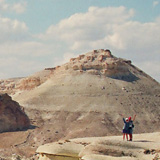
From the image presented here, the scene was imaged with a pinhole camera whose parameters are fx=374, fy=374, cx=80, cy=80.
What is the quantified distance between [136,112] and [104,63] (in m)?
10.8

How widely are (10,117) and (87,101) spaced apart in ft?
39.3

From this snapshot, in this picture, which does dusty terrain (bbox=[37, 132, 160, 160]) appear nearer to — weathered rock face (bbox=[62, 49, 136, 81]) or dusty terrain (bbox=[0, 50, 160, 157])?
dusty terrain (bbox=[0, 50, 160, 157])

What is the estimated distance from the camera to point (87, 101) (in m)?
49.3

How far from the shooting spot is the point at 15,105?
42625 mm

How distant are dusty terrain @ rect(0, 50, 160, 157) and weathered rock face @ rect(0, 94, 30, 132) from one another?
136 centimetres

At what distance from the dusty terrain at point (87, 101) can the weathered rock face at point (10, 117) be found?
1360 millimetres

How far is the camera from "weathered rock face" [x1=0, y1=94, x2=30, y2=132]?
40.8 metres

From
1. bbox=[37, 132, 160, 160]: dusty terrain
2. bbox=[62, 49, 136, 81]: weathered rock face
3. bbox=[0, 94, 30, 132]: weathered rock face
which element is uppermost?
bbox=[62, 49, 136, 81]: weathered rock face

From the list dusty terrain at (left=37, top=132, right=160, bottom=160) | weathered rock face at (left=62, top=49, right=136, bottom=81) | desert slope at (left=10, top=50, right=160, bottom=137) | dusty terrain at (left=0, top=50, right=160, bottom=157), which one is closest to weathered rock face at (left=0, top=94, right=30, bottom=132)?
dusty terrain at (left=0, top=50, right=160, bottom=157)

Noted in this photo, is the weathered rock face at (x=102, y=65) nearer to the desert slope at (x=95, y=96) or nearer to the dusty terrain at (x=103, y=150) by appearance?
the desert slope at (x=95, y=96)

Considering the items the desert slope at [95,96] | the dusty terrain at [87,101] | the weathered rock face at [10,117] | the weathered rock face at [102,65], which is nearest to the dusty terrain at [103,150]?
the dusty terrain at [87,101]

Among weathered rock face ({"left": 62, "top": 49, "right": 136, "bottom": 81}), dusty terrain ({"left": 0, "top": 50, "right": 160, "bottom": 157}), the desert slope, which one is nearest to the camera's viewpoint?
dusty terrain ({"left": 0, "top": 50, "right": 160, "bottom": 157})

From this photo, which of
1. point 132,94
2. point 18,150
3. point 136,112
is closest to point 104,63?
point 132,94

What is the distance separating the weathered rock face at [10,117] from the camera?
134 ft
